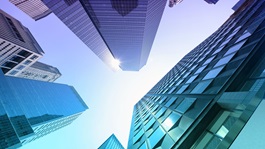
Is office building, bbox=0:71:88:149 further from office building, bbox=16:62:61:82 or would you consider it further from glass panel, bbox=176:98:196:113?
glass panel, bbox=176:98:196:113

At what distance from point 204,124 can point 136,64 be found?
167 metres

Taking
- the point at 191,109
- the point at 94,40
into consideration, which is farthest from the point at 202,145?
the point at 94,40

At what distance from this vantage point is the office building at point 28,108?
5666 cm

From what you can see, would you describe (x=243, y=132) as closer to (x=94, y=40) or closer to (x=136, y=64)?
(x=94, y=40)

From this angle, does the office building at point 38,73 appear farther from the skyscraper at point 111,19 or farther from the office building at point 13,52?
the skyscraper at point 111,19

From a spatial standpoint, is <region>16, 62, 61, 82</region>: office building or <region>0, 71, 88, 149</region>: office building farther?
<region>16, 62, 61, 82</region>: office building

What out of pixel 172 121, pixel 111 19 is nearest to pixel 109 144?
pixel 172 121

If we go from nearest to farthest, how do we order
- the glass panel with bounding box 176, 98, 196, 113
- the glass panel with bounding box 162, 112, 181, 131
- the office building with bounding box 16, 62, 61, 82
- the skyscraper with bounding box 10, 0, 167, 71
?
the glass panel with bounding box 176, 98, 196, 113 < the glass panel with bounding box 162, 112, 181, 131 < the skyscraper with bounding box 10, 0, 167, 71 < the office building with bounding box 16, 62, 61, 82

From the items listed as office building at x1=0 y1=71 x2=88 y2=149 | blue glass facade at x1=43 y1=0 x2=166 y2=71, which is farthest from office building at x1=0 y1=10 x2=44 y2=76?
blue glass facade at x1=43 y1=0 x2=166 y2=71

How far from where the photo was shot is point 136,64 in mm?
175125

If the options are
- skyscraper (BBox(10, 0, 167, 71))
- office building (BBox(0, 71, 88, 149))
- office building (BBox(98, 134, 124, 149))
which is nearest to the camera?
office building (BBox(98, 134, 124, 149))

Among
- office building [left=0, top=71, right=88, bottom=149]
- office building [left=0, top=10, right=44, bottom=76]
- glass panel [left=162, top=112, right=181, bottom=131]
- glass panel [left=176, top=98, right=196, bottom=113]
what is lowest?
glass panel [left=162, top=112, right=181, bottom=131]

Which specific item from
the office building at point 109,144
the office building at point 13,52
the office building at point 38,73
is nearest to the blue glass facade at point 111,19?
the office building at point 13,52

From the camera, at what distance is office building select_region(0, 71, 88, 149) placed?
5666 cm
